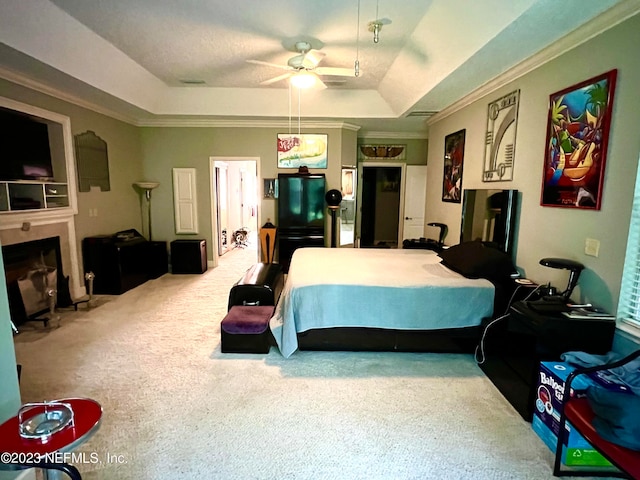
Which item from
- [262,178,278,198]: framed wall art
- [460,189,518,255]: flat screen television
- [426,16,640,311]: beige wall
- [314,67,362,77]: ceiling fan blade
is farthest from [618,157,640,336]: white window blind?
[262,178,278,198]: framed wall art

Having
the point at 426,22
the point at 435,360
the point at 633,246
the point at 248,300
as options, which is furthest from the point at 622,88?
the point at 248,300

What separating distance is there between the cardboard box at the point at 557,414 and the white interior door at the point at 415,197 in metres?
5.14

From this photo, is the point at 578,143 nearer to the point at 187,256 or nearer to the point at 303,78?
the point at 303,78

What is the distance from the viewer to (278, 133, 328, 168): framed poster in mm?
6266

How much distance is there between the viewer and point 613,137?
2316mm

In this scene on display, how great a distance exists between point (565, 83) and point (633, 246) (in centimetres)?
145

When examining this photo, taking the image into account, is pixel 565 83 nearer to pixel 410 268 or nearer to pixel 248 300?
pixel 410 268

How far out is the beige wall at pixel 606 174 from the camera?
7.32 ft

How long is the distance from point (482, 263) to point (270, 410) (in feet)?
7.57

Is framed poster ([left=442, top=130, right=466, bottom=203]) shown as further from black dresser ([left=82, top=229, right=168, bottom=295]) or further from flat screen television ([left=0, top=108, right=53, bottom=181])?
flat screen television ([left=0, top=108, right=53, bottom=181])

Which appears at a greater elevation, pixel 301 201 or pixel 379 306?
pixel 301 201

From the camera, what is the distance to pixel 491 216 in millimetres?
3799

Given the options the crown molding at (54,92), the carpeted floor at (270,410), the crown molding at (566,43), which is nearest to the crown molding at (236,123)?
the crown molding at (54,92)

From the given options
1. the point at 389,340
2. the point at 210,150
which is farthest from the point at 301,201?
the point at 389,340
